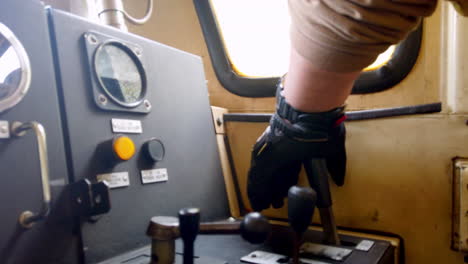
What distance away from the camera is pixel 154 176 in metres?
0.88

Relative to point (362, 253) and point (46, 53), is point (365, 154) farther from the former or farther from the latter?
point (46, 53)

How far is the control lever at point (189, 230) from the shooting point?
0.48 meters

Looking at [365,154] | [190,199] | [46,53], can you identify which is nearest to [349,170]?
[365,154]

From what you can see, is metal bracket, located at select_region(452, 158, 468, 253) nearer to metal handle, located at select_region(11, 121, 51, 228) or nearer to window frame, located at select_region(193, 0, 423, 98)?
window frame, located at select_region(193, 0, 423, 98)

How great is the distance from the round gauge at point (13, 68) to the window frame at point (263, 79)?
0.81 m

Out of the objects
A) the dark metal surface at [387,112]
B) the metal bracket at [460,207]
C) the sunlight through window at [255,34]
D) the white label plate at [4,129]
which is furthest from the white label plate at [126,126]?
the metal bracket at [460,207]

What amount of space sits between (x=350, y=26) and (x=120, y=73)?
22.4 inches

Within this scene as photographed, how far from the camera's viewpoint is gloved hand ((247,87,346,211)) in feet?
2.52

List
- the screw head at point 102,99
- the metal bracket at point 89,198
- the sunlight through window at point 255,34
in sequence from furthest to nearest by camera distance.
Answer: the sunlight through window at point 255,34 < the screw head at point 102,99 < the metal bracket at point 89,198

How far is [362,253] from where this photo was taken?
787mm

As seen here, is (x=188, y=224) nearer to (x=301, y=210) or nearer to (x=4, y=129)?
(x=301, y=210)

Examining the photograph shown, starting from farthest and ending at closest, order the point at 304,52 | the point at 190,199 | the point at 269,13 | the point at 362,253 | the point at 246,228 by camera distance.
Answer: the point at 269,13 < the point at 190,199 < the point at 362,253 < the point at 304,52 < the point at 246,228

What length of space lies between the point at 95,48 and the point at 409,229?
3.08 ft

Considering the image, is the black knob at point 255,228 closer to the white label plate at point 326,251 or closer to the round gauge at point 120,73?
the white label plate at point 326,251
